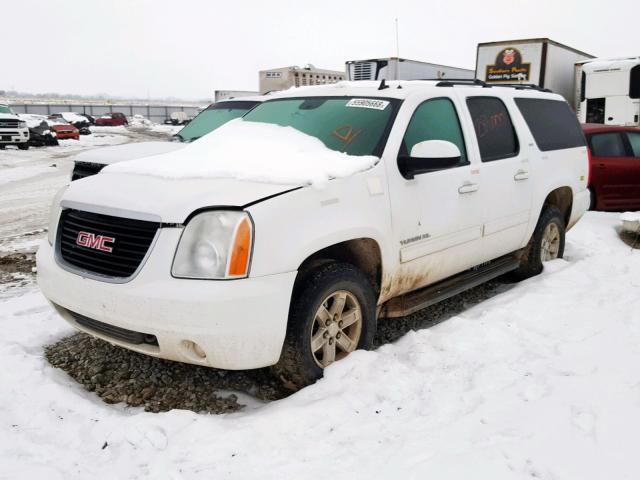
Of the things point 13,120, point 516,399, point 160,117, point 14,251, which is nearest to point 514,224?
point 516,399

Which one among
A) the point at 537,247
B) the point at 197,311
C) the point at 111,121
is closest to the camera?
the point at 197,311

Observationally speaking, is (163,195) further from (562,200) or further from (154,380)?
(562,200)

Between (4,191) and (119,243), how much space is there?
1107cm

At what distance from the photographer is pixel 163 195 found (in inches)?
120

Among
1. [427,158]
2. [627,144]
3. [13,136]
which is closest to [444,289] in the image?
[427,158]

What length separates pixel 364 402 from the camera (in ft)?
10.0

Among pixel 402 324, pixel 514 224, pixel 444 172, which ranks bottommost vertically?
pixel 402 324

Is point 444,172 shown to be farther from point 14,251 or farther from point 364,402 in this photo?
point 14,251

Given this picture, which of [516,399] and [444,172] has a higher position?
[444,172]

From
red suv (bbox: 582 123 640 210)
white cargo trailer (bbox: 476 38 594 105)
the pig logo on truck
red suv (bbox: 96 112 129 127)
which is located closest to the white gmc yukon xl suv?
red suv (bbox: 582 123 640 210)

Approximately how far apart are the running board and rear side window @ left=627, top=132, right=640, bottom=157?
503 centimetres

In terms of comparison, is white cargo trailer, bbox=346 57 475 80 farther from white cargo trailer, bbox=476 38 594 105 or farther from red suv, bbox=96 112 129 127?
red suv, bbox=96 112 129 127

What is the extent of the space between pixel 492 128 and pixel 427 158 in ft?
4.47

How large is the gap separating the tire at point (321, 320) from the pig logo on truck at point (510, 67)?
14144mm
